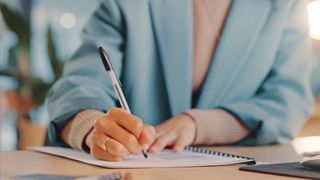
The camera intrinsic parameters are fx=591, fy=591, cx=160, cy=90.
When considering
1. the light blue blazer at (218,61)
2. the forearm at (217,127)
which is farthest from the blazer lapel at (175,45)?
the forearm at (217,127)

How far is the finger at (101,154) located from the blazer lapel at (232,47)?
40 cm

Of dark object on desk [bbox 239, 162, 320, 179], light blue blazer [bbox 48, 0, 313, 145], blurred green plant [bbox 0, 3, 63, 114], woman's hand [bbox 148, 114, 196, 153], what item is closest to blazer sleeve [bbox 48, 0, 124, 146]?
light blue blazer [bbox 48, 0, 313, 145]

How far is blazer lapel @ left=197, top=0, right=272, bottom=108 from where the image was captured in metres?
1.12

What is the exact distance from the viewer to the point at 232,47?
44.4 inches

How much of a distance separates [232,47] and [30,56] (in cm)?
140

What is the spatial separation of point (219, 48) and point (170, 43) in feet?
0.31

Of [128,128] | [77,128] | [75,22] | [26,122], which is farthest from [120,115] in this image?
[75,22]

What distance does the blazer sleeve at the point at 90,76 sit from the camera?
93 cm

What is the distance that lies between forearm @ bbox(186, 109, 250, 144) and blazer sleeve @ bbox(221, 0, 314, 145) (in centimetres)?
1

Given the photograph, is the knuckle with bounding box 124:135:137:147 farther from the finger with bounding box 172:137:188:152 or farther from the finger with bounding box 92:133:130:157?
the finger with bounding box 172:137:188:152

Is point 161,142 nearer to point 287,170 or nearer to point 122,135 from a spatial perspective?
point 122,135

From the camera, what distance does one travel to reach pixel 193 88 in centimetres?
113

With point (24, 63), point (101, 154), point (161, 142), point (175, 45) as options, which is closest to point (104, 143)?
point (101, 154)

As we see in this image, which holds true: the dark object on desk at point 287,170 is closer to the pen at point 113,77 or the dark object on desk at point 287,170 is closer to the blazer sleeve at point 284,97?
the pen at point 113,77
